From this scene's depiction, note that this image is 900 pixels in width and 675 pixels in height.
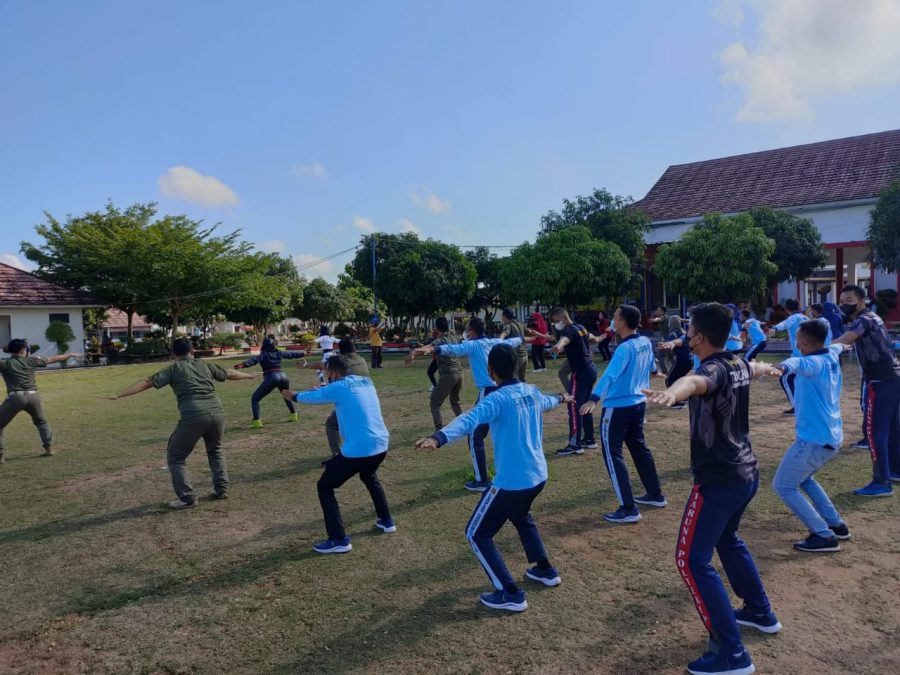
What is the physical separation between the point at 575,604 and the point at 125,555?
3797 millimetres

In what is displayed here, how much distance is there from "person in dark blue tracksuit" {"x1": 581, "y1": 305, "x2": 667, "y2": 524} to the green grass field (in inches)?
Result: 13.2

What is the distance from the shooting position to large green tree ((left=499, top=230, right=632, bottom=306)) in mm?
23969

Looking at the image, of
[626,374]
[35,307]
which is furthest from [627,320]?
[35,307]

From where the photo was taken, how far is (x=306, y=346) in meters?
36.1

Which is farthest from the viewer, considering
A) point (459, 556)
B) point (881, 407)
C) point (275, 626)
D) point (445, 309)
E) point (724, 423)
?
point (445, 309)

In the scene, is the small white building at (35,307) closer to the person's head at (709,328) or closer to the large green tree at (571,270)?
the large green tree at (571,270)

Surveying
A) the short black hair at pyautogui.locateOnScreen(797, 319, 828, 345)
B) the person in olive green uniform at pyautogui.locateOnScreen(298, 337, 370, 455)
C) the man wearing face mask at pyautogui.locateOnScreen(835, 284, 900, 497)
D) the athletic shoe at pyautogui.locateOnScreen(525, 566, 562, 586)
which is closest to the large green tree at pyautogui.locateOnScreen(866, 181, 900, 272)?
the man wearing face mask at pyautogui.locateOnScreen(835, 284, 900, 497)

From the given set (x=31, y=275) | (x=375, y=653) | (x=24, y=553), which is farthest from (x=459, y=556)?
(x=31, y=275)

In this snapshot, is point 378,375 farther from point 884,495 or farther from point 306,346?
point 306,346

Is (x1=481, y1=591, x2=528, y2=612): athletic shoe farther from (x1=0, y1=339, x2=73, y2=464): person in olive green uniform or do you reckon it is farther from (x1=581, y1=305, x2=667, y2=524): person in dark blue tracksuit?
(x1=0, y1=339, x2=73, y2=464): person in olive green uniform

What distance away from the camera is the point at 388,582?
15.3 ft

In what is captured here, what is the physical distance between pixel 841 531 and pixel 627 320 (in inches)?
95.1

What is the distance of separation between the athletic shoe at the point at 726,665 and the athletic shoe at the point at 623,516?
232 centimetres

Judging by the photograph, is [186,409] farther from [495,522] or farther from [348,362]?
[495,522]
